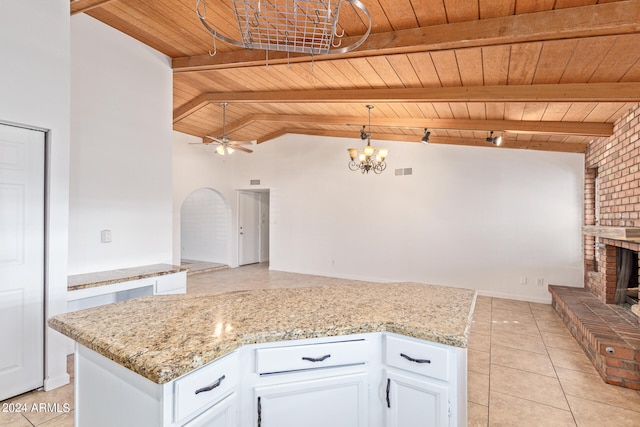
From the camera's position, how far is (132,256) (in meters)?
3.53

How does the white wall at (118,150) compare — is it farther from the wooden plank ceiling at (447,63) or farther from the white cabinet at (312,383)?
the white cabinet at (312,383)

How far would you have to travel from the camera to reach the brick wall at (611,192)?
3148mm

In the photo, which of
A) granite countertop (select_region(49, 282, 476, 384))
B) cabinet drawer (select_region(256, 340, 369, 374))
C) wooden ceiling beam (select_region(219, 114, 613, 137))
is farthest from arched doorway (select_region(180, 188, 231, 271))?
cabinet drawer (select_region(256, 340, 369, 374))

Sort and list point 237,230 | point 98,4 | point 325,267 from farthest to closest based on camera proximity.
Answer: point 237,230, point 325,267, point 98,4

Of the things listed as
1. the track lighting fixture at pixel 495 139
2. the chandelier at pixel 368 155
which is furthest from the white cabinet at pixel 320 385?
the track lighting fixture at pixel 495 139

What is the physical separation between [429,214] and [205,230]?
5.47 meters

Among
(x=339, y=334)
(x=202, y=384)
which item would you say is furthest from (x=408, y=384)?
(x=202, y=384)

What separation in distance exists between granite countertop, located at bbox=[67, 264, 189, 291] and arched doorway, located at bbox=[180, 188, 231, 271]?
4.37m

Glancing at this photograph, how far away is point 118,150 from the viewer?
3.36m

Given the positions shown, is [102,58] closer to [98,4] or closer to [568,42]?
[98,4]

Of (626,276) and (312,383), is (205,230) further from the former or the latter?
(626,276)

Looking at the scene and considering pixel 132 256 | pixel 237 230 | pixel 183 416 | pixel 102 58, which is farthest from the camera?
pixel 237 230

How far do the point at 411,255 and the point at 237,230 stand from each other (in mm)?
4165

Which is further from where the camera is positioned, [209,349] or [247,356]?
[247,356]
